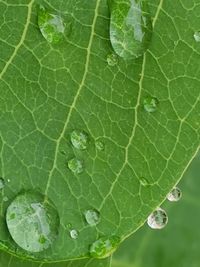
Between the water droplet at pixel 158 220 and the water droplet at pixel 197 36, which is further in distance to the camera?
the water droplet at pixel 158 220

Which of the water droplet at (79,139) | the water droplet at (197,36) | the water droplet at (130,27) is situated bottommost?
the water droplet at (79,139)

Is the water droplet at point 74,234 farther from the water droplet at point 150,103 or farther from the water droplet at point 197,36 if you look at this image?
the water droplet at point 197,36

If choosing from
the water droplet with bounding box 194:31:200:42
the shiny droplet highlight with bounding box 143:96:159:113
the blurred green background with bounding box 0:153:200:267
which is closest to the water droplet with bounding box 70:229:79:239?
the shiny droplet highlight with bounding box 143:96:159:113

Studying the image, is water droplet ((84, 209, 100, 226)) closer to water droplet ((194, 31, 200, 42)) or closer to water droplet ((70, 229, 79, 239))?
water droplet ((70, 229, 79, 239))

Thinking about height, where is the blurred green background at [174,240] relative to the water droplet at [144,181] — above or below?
below

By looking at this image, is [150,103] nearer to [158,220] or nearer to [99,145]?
[99,145]

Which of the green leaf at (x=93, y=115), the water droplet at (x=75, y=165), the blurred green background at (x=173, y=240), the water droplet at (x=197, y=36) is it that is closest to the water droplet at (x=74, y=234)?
the green leaf at (x=93, y=115)
